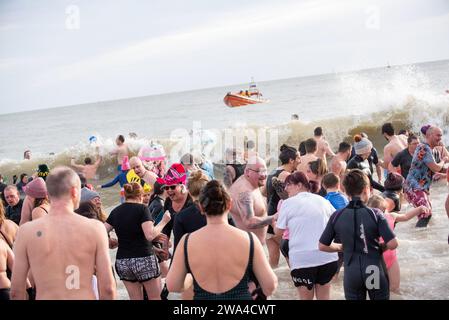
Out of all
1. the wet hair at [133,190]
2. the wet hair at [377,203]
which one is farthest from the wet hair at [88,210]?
the wet hair at [377,203]

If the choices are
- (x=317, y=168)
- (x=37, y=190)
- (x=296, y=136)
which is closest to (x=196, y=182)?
(x=37, y=190)

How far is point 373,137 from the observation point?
22984mm

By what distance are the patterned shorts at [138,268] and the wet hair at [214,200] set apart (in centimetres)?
189

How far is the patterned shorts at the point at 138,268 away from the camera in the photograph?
5082 mm

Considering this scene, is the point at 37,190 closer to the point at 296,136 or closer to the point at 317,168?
the point at 317,168

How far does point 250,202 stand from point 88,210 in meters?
1.56

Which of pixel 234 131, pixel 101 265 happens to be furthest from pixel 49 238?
pixel 234 131

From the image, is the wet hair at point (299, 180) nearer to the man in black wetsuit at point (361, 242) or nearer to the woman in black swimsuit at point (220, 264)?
the man in black wetsuit at point (361, 242)

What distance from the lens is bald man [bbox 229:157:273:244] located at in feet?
17.7

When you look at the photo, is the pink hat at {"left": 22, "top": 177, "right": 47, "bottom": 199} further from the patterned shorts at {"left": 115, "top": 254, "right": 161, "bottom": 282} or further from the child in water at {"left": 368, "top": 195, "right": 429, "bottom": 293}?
the child in water at {"left": 368, "top": 195, "right": 429, "bottom": 293}

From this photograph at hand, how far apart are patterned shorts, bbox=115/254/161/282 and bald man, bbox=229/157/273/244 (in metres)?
0.96

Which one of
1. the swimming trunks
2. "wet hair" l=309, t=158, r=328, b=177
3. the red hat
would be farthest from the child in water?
the red hat

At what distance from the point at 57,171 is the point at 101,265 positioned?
0.64 m
